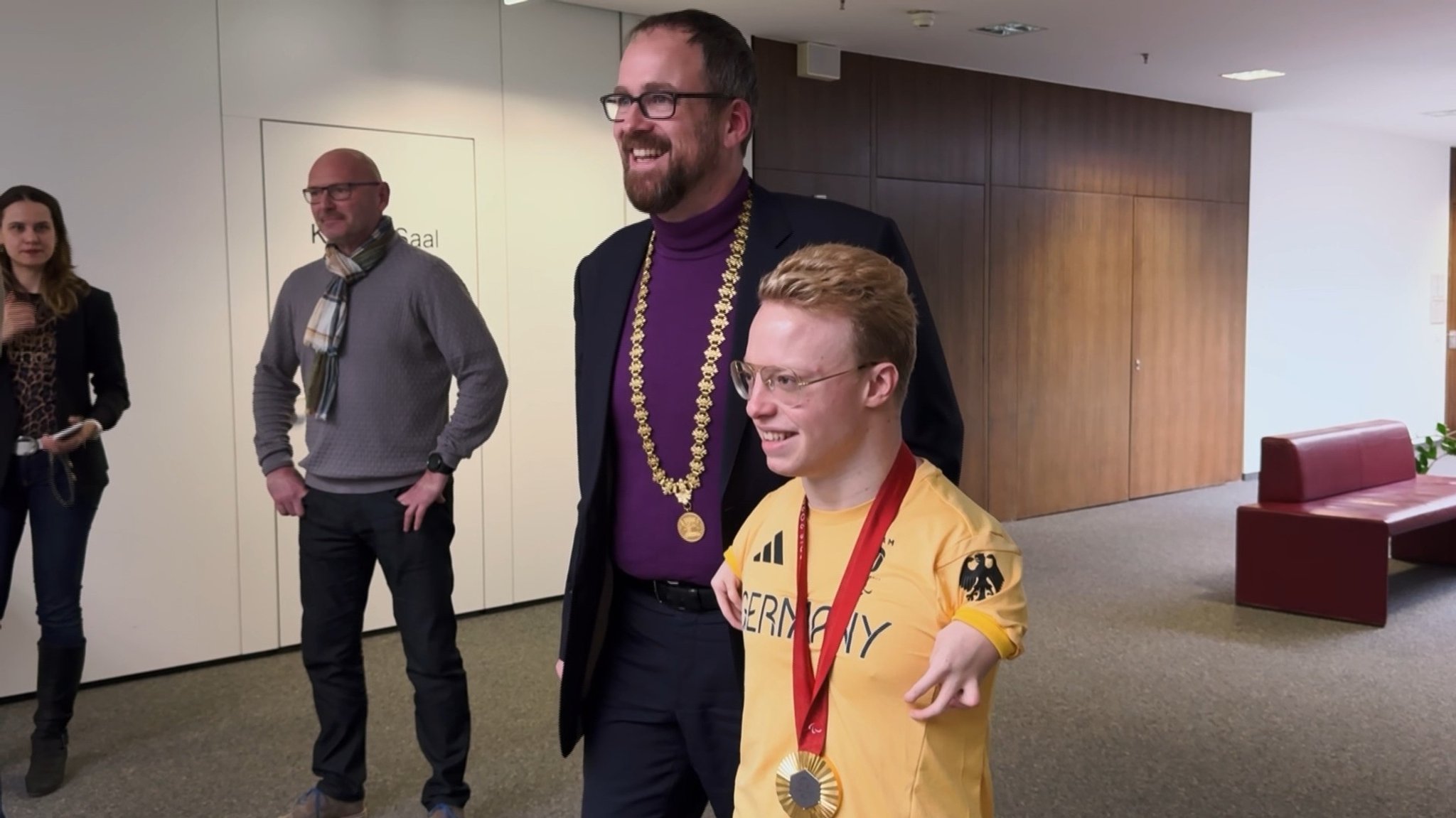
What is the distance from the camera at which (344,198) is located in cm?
329

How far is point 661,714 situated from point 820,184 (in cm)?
555

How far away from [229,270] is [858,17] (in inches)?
131

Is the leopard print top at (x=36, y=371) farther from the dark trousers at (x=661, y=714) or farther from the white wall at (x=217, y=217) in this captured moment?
the dark trousers at (x=661, y=714)

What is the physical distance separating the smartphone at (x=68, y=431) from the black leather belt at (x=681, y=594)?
2.46 m

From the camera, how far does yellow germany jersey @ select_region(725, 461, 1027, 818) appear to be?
134cm

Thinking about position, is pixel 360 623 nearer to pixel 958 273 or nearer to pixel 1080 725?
pixel 1080 725

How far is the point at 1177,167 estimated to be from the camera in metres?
9.42

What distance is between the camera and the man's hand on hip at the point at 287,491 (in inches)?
131

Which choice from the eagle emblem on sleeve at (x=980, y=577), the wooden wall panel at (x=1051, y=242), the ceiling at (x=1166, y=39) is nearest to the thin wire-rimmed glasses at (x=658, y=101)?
the eagle emblem on sleeve at (x=980, y=577)

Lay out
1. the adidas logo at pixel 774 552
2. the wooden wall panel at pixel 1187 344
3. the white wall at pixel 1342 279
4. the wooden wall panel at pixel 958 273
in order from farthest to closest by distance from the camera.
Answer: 1. the white wall at pixel 1342 279
2. the wooden wall panel at pixel 1187 344
3. the wooden wall panel at pixel 958 273
4. the adidas logo at pixel 774 552

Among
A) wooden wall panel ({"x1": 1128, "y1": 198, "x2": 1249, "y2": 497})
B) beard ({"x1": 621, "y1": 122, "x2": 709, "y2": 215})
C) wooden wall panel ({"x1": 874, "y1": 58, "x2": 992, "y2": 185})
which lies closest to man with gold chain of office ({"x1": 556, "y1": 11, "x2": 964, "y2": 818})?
beard ({"x1": 621, "y1": 122, "x2": 709, "y2": 215})

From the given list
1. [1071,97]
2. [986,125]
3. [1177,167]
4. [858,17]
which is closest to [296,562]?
[858,17]

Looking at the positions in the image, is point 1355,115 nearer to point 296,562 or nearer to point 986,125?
point 986,125

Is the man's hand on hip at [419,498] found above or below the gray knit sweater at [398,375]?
below
